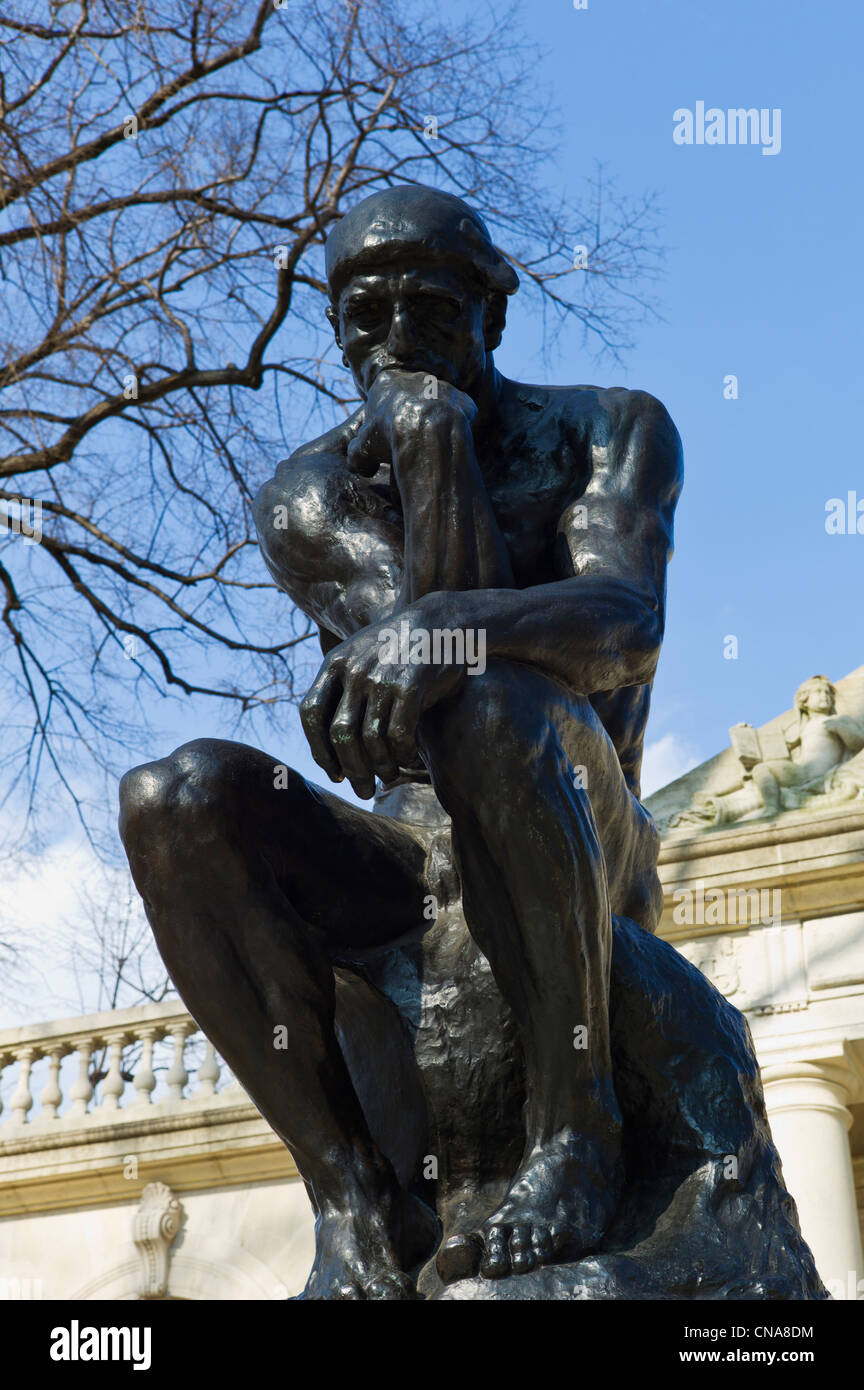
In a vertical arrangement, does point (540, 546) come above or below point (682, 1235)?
above

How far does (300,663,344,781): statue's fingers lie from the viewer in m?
2.03

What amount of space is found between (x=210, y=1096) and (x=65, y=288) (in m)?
6.35

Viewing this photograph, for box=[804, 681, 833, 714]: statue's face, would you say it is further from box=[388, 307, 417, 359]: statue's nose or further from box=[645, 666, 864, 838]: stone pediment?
box=[388, 307, 417, 359]: statue's nose

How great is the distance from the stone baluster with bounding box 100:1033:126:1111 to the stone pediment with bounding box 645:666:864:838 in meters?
4.39

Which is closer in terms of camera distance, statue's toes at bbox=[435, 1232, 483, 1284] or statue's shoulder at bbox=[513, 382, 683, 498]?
statue's toes at bbox=[435, 1232, 483, 1284]

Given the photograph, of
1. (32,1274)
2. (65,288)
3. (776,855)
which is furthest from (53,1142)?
(65,288)

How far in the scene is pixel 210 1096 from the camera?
1232cm

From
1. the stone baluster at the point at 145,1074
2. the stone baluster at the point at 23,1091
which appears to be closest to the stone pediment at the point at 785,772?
the stone baluster at the point at 145,1074

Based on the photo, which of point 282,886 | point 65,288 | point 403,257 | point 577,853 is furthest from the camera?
point 65,288

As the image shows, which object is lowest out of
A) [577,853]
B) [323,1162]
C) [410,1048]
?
[323,1162]

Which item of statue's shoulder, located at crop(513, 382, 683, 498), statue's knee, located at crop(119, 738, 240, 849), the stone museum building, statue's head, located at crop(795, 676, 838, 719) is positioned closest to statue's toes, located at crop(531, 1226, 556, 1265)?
statue's knee, located at crop(119, 738, 240, 849)

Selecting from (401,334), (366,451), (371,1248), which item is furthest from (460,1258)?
(401,334)

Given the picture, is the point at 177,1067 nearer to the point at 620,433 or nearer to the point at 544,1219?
the point at 620,433
